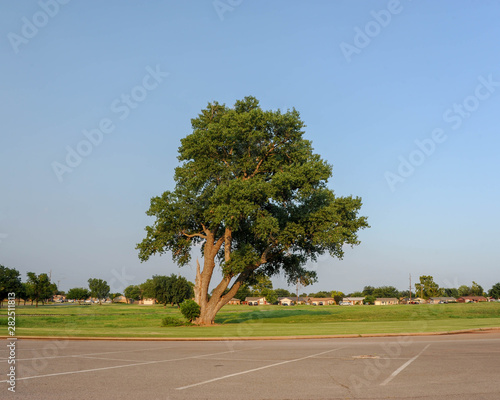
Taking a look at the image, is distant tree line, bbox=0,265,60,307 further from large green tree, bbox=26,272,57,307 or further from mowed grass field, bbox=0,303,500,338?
mowed grass field, bbox=0,303,500,338

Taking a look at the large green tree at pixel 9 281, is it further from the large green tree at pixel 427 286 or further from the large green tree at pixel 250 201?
the large green tree at pixel 427 286

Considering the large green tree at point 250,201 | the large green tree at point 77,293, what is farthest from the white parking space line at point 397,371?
the large green tree at point 77,293

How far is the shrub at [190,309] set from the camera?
113ft

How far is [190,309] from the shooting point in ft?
113

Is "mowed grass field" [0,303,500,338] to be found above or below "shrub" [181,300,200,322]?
below

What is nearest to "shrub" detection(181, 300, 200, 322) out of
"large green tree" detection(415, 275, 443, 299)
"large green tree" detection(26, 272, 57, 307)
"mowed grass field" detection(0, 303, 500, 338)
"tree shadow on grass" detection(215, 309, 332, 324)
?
"mowed grass field" detection(0, 303, 500, 338)

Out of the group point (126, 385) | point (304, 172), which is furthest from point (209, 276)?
point (126, 385)

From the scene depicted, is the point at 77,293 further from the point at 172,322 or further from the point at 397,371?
the point at 397,371

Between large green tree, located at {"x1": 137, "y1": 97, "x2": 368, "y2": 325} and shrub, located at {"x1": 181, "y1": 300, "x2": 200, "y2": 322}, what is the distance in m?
1.04

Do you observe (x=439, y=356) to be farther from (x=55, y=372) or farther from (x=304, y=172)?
(x=304, y=172)

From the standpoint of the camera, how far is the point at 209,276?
35.8m

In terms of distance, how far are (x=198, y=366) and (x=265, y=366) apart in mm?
1730

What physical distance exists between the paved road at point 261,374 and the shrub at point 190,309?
19144 millimetres

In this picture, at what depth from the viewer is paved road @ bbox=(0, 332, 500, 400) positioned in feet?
26.6
